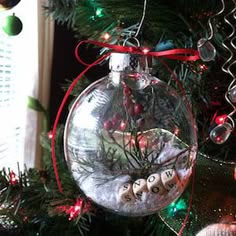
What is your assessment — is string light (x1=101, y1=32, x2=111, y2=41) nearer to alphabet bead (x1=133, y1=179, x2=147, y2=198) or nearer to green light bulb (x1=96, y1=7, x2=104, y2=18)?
green light bulb (x1=96, y1=7, x2=104, y2=18)

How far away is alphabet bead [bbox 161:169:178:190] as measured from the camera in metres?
0.50

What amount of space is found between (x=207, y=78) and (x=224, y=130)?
185 millimetres

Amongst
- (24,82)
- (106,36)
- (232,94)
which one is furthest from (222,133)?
(24,82)

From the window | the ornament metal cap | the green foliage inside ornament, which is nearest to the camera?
the ornament metal cap

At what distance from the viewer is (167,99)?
52 centimetres

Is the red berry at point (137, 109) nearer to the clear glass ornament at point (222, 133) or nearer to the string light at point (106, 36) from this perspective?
the clear glass ornament at point (222, 133)

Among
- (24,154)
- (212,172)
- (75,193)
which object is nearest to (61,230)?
(75,193)

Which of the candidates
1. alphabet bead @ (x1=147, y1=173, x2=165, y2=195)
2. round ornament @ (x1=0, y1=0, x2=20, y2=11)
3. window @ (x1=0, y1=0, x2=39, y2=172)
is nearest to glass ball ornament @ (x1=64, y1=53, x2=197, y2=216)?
alphabet bead @ (x1=147, y1=173, x2=165, y2=195)

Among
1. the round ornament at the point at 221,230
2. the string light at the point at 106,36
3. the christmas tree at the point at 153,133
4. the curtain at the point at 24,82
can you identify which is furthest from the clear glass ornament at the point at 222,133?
the curtain at the point at 24,82

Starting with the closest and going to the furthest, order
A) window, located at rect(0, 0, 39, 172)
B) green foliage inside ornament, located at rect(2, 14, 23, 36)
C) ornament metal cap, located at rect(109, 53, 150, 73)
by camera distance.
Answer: ornament metal cap, located at rect(109, 53, 150, 73) < green foliage inside ornament, located at rect(2, 14, 23, 36) < window, located at rect(0, 0, 39, 172)

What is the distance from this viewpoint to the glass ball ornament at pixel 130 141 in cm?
50

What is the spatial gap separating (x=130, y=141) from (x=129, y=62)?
0.28 ft

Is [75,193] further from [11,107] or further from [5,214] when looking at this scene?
[11,107]

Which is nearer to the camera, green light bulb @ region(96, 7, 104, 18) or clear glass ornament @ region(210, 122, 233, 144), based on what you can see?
clear glass ornament @ region(210, 122, 233, 144)
